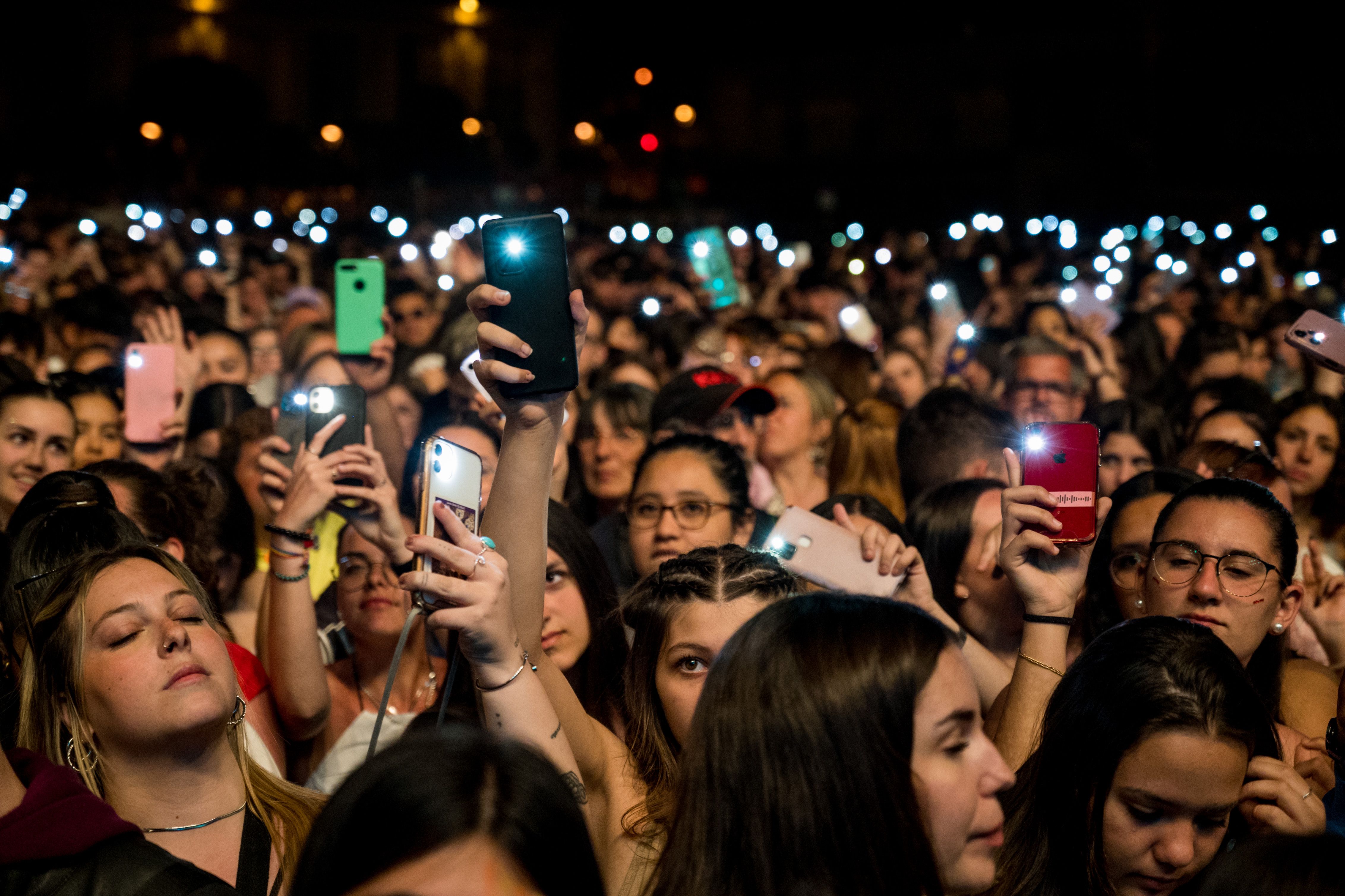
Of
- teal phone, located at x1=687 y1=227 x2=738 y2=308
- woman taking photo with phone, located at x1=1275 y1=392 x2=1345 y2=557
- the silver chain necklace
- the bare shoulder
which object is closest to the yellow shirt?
the silver chain necklace

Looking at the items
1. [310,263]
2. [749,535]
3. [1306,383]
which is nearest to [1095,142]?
[310,263]

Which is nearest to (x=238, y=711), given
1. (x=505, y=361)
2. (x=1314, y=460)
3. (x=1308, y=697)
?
(x=505, y=361)

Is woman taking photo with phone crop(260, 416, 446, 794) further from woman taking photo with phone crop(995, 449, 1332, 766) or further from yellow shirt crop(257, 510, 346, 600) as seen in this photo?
woman taking photo with phone crop(995, 449, 1332, 766)

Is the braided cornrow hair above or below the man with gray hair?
below

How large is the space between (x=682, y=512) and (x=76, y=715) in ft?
6.77

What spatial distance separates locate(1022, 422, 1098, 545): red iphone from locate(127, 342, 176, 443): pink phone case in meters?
3.91

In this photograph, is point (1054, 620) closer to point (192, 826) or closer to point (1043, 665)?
point (1043, 665)

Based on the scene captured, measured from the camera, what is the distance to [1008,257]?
49.1 feet

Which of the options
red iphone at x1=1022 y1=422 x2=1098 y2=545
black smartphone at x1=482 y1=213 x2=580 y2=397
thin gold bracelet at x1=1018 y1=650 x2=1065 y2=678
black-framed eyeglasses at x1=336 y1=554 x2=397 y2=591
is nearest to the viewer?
black smartphone at x1=482 y1=213 x2=580 y2=397

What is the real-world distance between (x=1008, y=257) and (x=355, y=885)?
1428cm

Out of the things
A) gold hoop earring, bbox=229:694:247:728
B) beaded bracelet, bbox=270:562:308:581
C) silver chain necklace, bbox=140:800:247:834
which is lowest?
silver chain necklace, bbox=140:800:247:834

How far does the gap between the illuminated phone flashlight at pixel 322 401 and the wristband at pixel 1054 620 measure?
2.07m

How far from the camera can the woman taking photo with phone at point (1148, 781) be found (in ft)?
8.05

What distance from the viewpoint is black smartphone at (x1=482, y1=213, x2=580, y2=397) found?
256cm
